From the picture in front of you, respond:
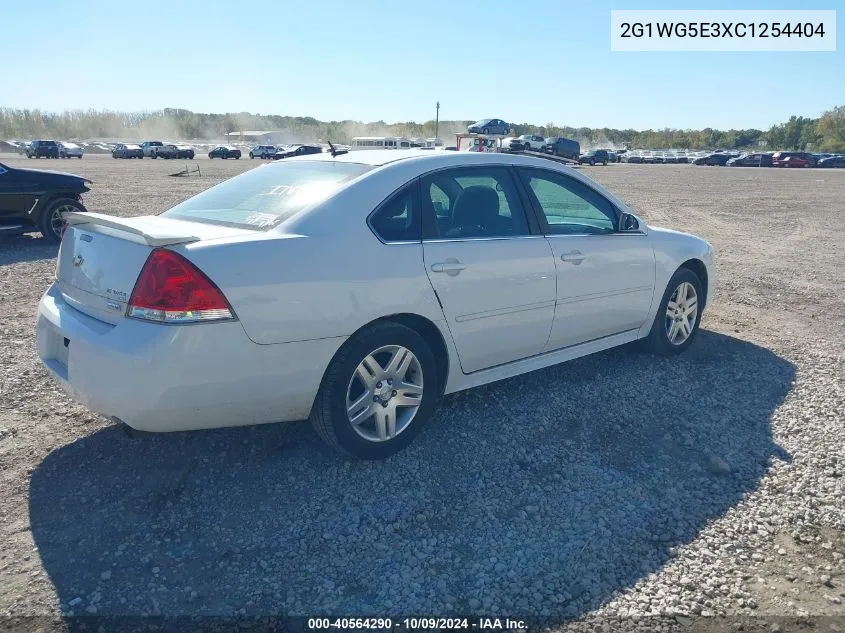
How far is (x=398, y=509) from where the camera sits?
10.8 feet

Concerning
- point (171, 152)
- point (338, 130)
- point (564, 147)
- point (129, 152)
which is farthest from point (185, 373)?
point (338, 130)

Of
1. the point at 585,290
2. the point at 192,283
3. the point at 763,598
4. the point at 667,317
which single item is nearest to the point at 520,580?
the point at 763,598

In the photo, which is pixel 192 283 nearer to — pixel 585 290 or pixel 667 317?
pixel 585 290

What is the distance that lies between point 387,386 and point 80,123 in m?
163

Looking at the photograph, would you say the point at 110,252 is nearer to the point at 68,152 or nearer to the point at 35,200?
the point at 35,200

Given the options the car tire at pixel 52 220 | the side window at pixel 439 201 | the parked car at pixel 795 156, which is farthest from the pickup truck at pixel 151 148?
the side window at pixel 439 201

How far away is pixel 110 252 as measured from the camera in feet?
10.9

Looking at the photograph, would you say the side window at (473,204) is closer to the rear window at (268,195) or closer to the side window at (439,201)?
the side window at (439,201)

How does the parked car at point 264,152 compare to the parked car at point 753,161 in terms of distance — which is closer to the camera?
the parked car at point 753,161

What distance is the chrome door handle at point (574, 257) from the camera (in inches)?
175

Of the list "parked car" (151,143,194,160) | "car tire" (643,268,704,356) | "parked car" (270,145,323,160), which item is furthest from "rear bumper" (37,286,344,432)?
"parked car" (151,143,194,160)

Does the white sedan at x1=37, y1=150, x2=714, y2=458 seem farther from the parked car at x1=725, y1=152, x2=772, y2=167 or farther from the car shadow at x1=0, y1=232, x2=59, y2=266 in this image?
the parked car at x1=725, y1=152, x2=772, y2=167

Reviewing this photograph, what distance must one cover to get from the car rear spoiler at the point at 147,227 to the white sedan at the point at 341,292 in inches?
0.5

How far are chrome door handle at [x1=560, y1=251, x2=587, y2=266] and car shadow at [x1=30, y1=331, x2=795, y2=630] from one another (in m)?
0.95
